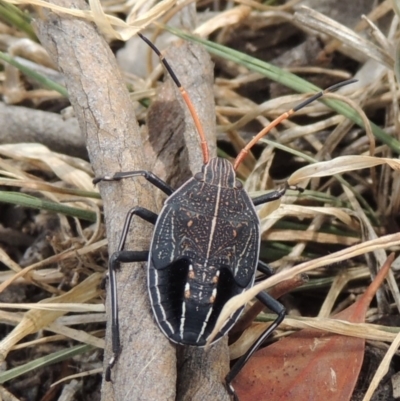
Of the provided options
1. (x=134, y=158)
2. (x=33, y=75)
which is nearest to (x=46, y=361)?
(x=134, y=158)

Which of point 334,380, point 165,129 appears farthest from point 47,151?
point 334,380

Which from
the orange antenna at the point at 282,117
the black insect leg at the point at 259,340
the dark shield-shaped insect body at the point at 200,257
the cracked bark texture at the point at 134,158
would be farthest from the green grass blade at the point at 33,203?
the black insect leg at the point at 259,340

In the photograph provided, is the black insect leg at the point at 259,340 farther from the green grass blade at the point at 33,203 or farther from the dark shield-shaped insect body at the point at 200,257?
the green grass blade at the point at 33,203

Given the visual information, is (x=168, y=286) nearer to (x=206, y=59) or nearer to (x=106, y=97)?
(x=106, y=97)

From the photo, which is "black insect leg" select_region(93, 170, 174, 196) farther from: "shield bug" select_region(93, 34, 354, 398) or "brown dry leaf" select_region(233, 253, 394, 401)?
"brown dry leaf" select_region(233, 253, 394, 401)

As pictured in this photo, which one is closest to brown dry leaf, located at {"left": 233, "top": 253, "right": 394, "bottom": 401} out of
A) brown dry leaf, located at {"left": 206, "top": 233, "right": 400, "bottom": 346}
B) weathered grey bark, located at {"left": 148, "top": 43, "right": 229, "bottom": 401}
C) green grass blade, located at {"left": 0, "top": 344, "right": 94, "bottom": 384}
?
weathered grey bark, located at {"left": 148, "top": 43, "right": 229, "bottom": 401}

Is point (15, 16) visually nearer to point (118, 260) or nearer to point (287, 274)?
point (118, 260)
